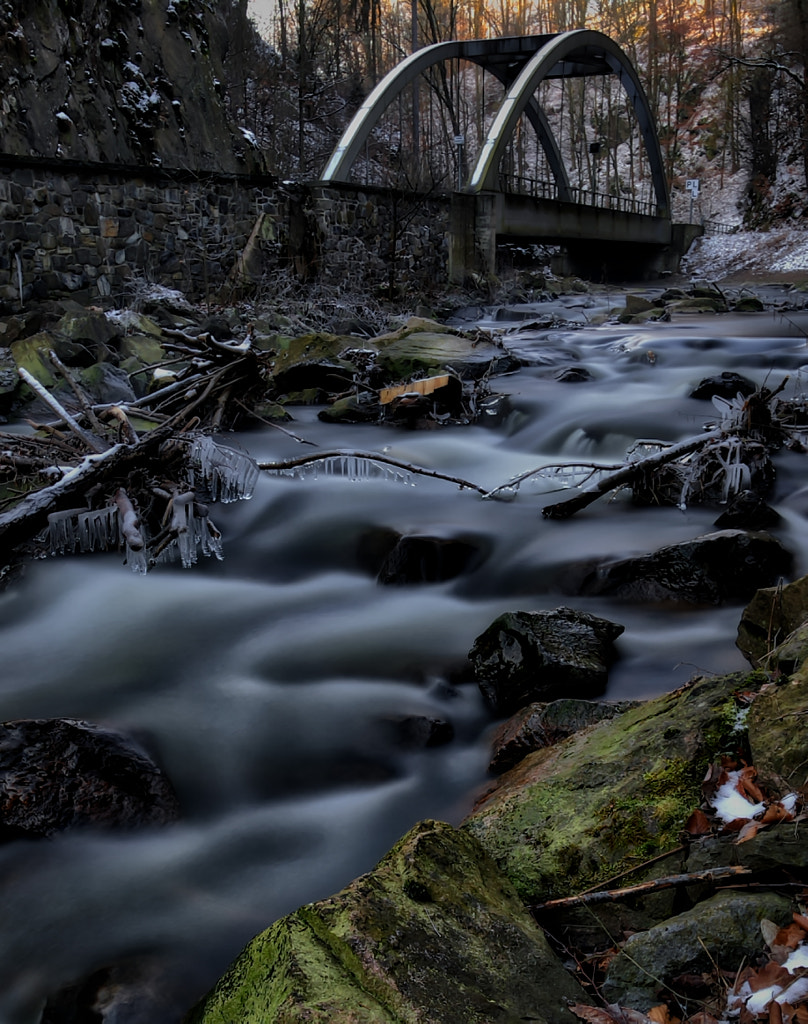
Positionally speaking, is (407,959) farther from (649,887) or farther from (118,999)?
(118,999)

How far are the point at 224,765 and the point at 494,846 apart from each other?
1380 mm

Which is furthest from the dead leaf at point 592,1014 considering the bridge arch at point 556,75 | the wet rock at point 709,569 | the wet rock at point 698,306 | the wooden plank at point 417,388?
the bridge arch at point 556,75

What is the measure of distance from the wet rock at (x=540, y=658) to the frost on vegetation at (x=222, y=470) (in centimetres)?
231

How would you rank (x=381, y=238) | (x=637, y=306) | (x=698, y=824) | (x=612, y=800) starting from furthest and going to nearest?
(x=381, y=238), (x=637, y=306), (x=612, y=800), (x=698, y=824)

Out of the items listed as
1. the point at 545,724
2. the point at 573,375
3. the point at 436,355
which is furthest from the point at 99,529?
the point at 573,375

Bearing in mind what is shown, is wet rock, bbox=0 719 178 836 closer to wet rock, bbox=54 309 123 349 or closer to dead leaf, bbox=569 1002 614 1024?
dead leaf, bbox=569 1002 614 1024

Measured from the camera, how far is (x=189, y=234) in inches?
543

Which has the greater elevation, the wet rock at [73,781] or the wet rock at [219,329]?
the wet rock at [219,329]

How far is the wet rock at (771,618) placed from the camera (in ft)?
9.40

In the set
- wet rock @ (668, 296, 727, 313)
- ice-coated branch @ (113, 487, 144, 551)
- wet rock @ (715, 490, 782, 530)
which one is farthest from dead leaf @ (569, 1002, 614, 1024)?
wet rock @ (668, 296, 727, 313)

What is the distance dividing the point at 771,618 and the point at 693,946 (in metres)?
1.57

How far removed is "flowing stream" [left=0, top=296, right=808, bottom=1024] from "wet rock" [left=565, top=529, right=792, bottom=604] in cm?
13

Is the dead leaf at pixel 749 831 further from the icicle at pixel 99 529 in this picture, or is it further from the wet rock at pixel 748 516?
the icicle at pixel 99 529

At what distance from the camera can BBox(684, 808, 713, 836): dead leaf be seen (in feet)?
6.34
